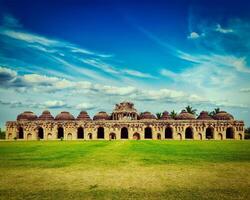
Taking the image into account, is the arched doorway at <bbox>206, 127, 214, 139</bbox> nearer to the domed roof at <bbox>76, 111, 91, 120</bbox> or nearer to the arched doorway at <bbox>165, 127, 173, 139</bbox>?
the arched doorway at <bbox>165, 127, 173, 139</bbox>

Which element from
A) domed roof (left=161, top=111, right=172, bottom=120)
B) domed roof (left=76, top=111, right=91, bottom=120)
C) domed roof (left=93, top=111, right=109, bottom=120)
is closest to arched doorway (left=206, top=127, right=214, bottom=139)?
domed roof (left=161, top=111, right=172, bottom=120)

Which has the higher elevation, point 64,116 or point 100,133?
point 64,116

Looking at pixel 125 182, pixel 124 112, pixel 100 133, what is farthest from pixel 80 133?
pixel 125 182

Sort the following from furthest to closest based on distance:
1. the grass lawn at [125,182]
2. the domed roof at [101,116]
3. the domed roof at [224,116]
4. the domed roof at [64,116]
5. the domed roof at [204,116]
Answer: the domed roof at [101,116] < the domed roof at [64,116] < the domed roof at [204,116] < the domed roof at [224,116] < the grass lawn at [125,182]

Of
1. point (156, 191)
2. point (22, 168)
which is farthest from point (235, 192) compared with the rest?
point (22, 168)

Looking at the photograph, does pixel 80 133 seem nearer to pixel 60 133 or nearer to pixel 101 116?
pixel 60 133

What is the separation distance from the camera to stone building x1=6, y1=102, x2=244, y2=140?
65000mm

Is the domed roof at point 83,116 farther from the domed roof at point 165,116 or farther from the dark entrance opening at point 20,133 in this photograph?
the domed roof at point 165,116

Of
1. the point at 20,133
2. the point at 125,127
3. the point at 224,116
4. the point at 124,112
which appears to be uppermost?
the point at 124,112

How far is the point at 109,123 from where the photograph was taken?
218ft

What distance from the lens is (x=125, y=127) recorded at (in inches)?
2628

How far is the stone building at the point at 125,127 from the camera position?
213 feet

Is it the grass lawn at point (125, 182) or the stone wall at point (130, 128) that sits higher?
the stone wall at point (130, 128)

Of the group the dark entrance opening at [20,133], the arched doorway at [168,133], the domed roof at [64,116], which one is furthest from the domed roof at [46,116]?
the arched doorway at [168,133]
